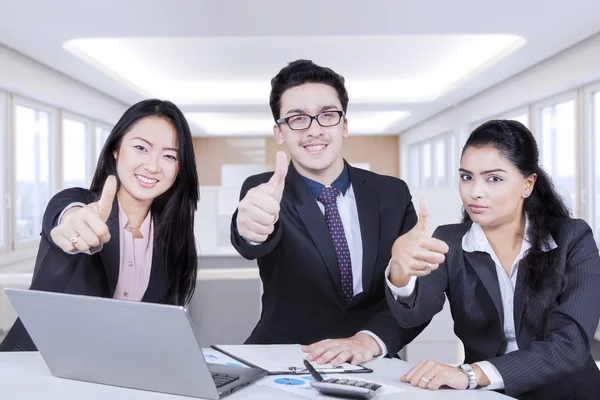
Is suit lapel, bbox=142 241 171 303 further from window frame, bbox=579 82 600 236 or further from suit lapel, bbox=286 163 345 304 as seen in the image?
window frame, bbox=579 82 600 236

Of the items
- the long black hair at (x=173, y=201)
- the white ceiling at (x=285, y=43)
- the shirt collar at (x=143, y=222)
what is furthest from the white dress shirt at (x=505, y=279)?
the white ceiling at (x=285, y=43)

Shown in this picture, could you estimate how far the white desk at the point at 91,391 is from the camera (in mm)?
1183

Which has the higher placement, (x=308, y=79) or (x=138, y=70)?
(x=138, y=70)

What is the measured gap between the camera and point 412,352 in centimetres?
348

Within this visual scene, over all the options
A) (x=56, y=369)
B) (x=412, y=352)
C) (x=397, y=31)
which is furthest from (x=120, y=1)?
(x=56, y=369)

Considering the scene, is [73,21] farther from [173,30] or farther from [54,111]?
[54,111]

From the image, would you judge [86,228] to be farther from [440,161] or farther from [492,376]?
[440,161]

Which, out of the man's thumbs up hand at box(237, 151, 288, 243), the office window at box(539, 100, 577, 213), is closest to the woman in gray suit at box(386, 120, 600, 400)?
the man's thumbs up hand at box(237, 151, 288, 243)

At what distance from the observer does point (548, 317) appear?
1642mm

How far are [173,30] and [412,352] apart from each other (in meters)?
3.85

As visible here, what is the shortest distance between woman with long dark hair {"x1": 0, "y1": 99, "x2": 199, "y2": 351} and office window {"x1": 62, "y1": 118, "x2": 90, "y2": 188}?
6.76m

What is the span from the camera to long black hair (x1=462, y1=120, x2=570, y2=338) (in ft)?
5.45

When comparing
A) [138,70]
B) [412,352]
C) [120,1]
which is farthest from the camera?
[138,70]

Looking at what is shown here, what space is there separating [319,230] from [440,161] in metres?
11.1
